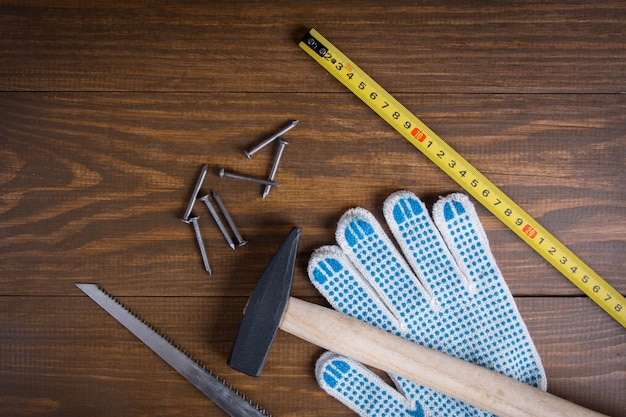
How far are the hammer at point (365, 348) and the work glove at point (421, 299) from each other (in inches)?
2.8

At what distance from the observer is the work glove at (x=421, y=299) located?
3.46 ft

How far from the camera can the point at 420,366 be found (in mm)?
988

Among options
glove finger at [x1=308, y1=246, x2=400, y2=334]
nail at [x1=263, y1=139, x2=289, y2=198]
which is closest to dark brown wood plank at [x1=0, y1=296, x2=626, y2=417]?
glove finger at [x1=308, y1=246, x2=400, y2=334]

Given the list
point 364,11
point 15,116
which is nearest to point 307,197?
point 364,11

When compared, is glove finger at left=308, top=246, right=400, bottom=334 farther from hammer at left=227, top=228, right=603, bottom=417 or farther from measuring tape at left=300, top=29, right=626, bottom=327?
measuring tape at left=300, top=29, right=626, bottom=327

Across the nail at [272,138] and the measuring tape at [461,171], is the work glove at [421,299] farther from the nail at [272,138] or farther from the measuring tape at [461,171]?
the nail at [272,138]

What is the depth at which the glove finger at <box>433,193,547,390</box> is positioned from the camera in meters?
1.06

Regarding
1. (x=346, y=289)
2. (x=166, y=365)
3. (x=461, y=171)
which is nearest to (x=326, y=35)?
(x=461, y=171)

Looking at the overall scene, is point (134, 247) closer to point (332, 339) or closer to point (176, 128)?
point (176, 128)

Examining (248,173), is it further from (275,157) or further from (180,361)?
(180,361)

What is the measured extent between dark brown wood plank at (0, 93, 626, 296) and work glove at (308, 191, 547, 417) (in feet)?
0.13

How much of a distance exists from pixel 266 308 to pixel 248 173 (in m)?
0.26

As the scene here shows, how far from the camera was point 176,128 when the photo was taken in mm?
1061

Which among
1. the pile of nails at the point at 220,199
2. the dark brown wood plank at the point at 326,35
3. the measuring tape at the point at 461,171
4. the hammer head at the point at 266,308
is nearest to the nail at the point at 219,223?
the pile of nails at the point at 220,199
